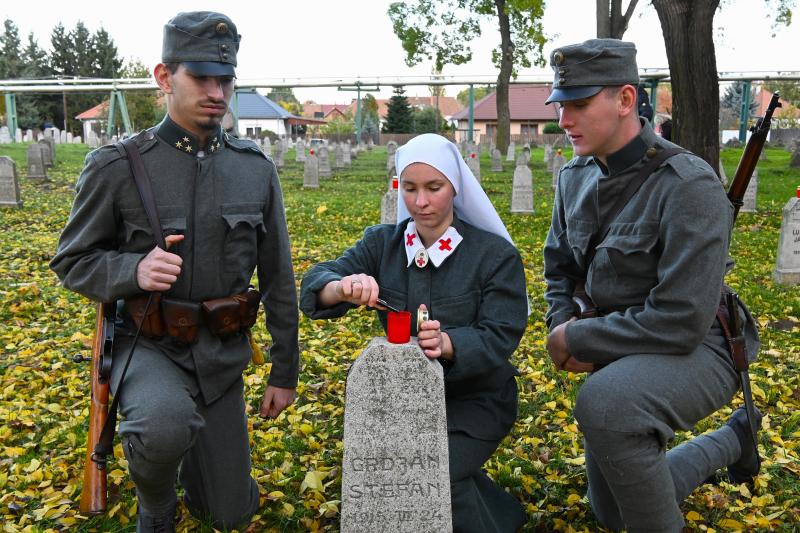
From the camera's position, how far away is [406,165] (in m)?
3.27

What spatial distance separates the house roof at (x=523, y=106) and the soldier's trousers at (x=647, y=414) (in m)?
71.9

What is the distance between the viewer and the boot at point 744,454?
12.1 ft

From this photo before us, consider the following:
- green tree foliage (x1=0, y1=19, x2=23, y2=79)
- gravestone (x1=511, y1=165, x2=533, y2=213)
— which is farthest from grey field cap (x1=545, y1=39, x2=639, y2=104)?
green tree foliage (x1=0, y1=19, x2=23, y2=79)

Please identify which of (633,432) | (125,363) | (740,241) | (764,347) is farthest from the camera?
(740,241)

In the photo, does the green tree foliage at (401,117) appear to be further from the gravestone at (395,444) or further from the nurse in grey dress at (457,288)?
the gravestone at (395,444)

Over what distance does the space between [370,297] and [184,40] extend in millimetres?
1535

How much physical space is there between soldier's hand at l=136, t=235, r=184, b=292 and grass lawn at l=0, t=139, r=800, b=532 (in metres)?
0.81

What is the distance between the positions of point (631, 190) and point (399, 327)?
47.3 inches

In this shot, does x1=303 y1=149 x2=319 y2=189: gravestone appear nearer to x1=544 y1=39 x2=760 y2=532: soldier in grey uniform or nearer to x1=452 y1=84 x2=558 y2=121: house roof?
x1=544 y1=39 x2=760 y2=532: soldier in grey uniform

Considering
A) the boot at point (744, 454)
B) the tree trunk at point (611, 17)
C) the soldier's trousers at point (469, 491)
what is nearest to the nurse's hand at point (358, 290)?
the soldier's trousers at point (469, 491)

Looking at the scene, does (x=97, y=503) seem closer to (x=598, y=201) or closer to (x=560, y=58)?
(x=598, y=201)

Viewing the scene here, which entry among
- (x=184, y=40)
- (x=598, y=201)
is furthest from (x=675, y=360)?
(x=184, y=40)

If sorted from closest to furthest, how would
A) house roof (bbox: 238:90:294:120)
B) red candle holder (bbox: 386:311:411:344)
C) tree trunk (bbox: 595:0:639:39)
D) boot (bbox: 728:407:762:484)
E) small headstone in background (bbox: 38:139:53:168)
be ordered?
red candle holder (bbox: 386:311:411:344)
boot (bbox: 728:407:762:484)
tree trunk (bbox: 595:0:639:39)
small headstone in background (bbox: 38:139:53:168)
house roof (bbox: 238:90:294:120)

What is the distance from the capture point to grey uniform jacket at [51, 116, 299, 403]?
3.40m
